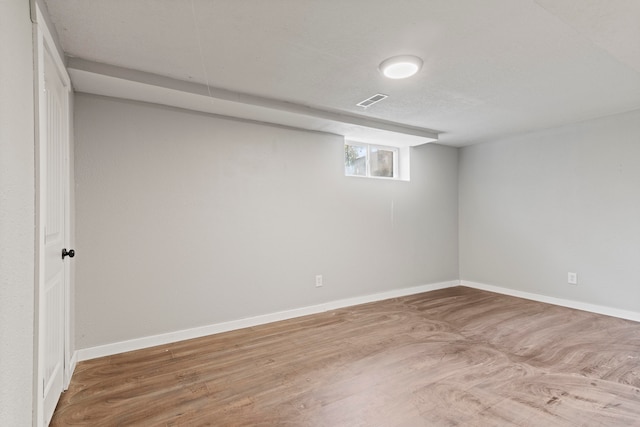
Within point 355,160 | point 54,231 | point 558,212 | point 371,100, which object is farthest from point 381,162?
point 54,231

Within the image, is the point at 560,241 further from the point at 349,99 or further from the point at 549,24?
the point at 349,99

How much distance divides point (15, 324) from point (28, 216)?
1.41ft

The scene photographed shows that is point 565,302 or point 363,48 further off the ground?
point 363,48

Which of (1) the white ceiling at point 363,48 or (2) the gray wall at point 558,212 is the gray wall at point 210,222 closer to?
(1) the white ceiling at point 363,48

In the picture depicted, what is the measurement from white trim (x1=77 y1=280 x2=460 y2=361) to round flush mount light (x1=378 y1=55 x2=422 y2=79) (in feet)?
8.69

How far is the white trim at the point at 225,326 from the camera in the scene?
8.21 ft

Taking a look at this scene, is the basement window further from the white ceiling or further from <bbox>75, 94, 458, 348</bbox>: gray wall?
the white ceiling

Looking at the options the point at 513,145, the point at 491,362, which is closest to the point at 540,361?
the point at 491,362

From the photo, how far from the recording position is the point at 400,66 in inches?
87.4

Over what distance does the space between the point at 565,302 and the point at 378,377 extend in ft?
10.5

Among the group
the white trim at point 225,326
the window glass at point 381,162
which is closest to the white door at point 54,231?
the white trim at point 225,326

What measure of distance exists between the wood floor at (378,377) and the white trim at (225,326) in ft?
0.28

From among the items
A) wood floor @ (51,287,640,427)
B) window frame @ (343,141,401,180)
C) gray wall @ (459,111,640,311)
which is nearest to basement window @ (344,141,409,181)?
window frame @ (343,141,401,180)

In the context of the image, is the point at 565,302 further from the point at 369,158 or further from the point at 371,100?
the point at 371,100
